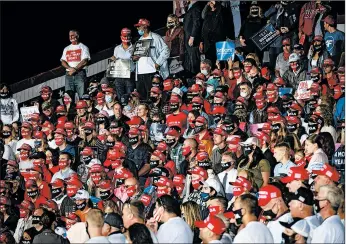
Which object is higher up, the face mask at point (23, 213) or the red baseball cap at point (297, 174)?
the red baseball cap at point (297, 174)

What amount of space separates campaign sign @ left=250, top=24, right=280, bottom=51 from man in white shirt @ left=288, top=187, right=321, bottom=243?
7.85 m

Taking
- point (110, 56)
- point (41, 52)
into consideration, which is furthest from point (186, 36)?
point (41, 52)

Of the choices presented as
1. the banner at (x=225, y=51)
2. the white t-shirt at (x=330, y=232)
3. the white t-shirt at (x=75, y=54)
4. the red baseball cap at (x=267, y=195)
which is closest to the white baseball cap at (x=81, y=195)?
the red baseball cap at (x=267, y=195)

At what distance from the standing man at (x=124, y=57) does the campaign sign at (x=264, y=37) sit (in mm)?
2236

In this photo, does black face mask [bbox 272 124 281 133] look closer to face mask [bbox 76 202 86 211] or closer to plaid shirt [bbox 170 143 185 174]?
plaid shirt [bbox 170 143 185 174]

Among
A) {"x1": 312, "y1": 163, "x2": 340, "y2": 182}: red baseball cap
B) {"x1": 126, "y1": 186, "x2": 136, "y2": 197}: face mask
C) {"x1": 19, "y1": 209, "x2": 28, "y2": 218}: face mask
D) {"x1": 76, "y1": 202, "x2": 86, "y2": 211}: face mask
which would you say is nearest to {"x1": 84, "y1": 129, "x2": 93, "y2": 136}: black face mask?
{"x1": 19, "y1": 209, "x2": 28, "y2": 218}: face mask

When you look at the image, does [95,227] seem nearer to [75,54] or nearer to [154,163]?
[154,163]

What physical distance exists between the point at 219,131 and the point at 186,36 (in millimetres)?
4801

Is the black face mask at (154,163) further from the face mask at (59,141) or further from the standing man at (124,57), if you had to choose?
the standing man at (124,57)

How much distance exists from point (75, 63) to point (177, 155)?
465 centimetres

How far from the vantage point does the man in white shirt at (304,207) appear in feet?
58.6

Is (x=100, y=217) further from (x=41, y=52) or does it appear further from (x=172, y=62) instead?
(x=41, y=52)

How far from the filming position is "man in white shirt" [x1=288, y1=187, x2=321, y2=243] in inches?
703

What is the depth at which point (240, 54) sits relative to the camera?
2603 cm
